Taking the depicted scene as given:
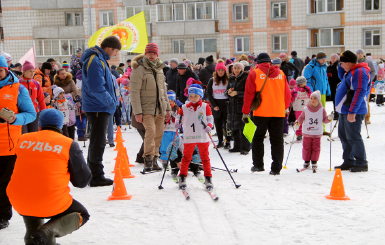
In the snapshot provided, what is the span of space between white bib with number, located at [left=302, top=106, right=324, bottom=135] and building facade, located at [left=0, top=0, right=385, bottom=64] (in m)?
22.9

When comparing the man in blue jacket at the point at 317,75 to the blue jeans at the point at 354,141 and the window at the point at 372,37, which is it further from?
the window at the point at 372,37

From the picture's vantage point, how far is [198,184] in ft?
21.5

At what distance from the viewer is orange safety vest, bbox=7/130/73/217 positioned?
11.6 feet

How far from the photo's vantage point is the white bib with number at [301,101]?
11008 mm

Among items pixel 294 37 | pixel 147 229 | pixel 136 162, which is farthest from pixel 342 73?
pixel 294 37

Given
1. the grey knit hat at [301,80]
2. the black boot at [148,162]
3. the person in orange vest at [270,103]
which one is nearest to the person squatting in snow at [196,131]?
the person in orange vest at [270,103]

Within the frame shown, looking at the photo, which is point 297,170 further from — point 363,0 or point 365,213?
point 363,0

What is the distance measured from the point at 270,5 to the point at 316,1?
126 inches

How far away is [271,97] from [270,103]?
0.34 ft

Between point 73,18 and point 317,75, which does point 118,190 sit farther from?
point 73,18

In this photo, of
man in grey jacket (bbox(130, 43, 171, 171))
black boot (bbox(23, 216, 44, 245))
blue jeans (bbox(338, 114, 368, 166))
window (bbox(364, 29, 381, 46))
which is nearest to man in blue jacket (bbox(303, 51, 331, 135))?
blue jeans (bbox(338, 114, 368, 166))

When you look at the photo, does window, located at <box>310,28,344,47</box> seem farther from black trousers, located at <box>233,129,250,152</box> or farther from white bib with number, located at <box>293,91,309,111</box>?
black trousers, located at <box>233,129,250,152</box>

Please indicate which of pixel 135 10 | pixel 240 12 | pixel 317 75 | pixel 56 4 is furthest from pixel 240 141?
pixel 56 4

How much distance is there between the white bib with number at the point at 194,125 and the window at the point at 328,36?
26.6 meters
